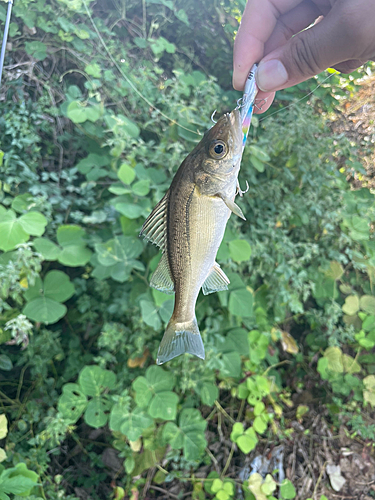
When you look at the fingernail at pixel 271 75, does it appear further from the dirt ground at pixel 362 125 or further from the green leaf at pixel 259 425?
the green leaf at pixel 259 425

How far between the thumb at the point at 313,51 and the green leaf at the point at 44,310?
4.40 feet

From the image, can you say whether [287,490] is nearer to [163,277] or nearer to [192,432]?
[192,432]

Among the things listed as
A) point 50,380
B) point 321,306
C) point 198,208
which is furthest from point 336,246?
point 50,380

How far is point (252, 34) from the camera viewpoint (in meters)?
1.15

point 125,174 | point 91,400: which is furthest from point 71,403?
point 125,174

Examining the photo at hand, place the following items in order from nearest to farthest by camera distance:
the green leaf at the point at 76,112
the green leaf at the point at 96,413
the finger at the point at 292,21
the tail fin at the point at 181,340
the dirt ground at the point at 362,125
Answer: the tail fin at the point at 181,340 → the finger at the point at 292,21 → the green leaf at the point at 96,413 → the green leaf at the point at 76,112 → the dirt ground at the point at 362,125

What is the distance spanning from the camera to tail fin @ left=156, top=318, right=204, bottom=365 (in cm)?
86

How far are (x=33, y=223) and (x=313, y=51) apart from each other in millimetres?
1354

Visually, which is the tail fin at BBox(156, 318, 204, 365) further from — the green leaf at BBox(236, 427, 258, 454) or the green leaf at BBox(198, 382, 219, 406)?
the green leaf at BBox(236, 427, 258, 454)

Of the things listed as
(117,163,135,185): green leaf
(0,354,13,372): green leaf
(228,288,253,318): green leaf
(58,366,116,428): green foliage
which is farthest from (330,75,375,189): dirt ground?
(0,354,13,372): green leaf

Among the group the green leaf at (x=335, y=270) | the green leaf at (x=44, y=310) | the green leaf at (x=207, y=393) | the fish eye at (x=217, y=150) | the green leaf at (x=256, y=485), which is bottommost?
the green leaf at (x=256, y=485)

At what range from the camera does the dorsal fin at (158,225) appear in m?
0.83

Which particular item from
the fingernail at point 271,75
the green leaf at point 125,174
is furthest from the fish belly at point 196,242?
the green leaf at point 125,174

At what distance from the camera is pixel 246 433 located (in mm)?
1981
